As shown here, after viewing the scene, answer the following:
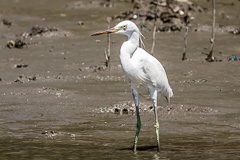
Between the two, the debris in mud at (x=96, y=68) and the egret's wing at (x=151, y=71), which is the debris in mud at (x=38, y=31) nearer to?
the debris in mud at (x=96, y=68)

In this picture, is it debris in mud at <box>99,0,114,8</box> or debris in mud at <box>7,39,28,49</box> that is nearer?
debris in mud at <box>7,39,28,49</box>

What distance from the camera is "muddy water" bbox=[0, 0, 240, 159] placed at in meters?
7.80

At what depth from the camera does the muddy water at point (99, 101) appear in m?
7.80

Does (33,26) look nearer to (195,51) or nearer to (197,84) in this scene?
(195,51)

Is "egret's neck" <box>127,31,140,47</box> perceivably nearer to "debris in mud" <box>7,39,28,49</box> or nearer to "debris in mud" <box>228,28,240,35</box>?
"debris in mud" <box>7,39,28,49</box>

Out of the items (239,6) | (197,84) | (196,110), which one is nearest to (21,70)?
(197,84)

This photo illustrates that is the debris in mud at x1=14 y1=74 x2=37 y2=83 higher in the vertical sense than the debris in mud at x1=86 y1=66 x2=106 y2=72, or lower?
lower

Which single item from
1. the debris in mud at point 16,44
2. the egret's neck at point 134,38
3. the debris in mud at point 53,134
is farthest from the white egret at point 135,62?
the debris in mud at point 16,44

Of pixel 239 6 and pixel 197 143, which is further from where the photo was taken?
pixel 239 6

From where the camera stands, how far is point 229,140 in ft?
26.6

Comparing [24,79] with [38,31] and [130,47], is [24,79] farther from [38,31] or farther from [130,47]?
[130,47]

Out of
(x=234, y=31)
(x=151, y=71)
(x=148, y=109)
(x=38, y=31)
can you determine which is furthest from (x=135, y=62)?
(x=234, y=31)

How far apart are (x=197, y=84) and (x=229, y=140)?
340cm

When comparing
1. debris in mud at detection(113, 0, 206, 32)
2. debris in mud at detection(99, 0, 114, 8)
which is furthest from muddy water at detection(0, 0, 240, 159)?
debris in mud at detection(99, 0, 114, 8)
